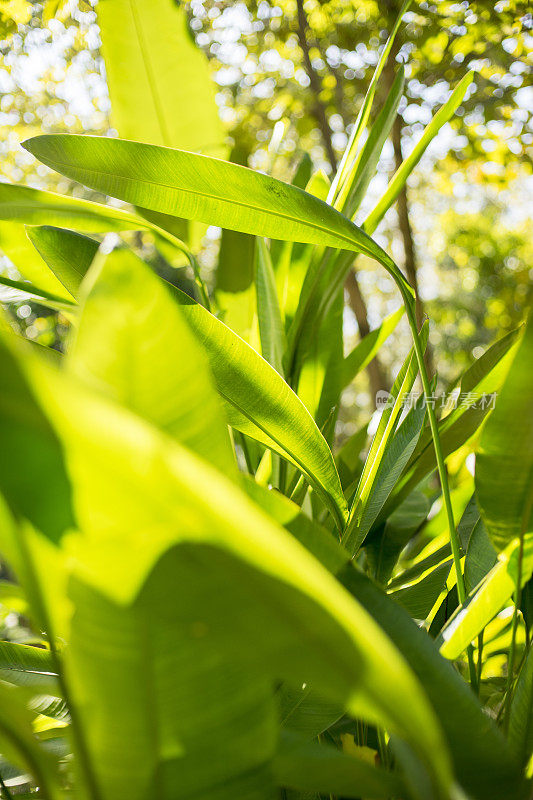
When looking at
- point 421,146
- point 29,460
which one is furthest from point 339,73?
point 29,460

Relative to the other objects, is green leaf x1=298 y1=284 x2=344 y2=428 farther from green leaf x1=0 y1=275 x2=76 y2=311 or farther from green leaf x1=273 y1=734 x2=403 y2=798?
green leaf x1=273 y1=734 x2=403 y2=798

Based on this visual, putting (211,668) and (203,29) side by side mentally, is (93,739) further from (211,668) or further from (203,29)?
(203,29)

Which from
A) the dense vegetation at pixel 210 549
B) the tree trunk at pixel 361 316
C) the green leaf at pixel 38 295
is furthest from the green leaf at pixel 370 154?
the tree trunk at pixel 361 316

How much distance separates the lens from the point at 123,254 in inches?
7.7

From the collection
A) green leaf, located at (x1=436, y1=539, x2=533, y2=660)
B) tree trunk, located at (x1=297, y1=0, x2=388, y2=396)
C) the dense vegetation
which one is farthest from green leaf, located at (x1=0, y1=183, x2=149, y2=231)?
tree trunk, located at (x1=297, y1=0, x2=388, y2=396)

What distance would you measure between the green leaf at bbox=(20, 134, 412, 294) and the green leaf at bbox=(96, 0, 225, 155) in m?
0.27

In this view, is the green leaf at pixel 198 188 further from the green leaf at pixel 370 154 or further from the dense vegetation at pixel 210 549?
the green leaf at pixel 370 154

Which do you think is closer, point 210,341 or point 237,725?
point 237,725

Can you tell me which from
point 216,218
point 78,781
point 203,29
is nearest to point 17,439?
point 78,781

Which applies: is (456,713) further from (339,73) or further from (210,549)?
(339,73)

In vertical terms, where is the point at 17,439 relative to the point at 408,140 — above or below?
below

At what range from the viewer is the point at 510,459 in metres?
0.29

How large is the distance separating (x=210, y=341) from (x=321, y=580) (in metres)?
0.20

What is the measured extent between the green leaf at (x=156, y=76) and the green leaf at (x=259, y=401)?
1.12ft
